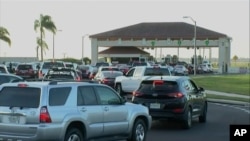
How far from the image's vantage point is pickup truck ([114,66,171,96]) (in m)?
30.7

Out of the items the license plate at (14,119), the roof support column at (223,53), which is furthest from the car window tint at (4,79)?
the roof support column at (223,53)

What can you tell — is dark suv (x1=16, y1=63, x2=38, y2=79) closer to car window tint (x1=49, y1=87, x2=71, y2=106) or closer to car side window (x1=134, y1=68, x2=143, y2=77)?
car side window (x1=134, y1=68, x2=143, y2=77)

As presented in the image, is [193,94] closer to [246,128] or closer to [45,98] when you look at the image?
[45,98]

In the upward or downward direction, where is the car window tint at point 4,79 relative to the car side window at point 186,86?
upward

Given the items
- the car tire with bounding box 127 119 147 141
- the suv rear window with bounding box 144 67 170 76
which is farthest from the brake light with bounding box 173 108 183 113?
the suv rear window with bounding box 144 67 170 76

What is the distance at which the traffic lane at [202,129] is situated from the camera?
15.8 meters

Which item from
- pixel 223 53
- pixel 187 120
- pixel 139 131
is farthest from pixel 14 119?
pixel 223 53

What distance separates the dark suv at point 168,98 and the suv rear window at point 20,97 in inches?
267

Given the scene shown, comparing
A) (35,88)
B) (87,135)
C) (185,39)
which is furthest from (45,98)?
(185,39)

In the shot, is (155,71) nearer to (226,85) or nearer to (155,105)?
(155,105)

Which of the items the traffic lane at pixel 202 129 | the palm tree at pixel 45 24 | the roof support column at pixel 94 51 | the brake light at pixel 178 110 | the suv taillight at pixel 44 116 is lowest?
the traffic lane at pixel 202 129

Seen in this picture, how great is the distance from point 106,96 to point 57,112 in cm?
191

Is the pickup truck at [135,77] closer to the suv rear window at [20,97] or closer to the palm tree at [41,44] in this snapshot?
the suv rear window at [20,97]

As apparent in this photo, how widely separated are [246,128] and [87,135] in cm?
424
